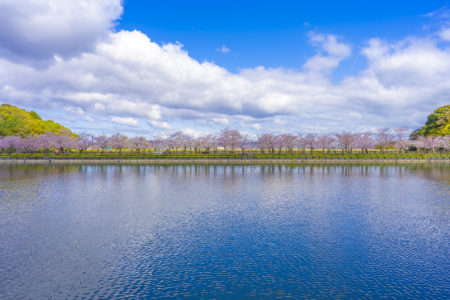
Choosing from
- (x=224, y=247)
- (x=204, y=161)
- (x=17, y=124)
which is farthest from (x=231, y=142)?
(x=224, y=247)

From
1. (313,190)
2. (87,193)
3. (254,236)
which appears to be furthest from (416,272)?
(87,193)

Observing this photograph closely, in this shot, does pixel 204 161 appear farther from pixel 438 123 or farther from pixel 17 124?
pixel 438 123

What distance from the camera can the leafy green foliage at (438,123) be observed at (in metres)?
95.9

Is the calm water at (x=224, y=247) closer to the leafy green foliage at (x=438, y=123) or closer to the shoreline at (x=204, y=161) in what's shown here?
the shoreline at (x=204, y=161)

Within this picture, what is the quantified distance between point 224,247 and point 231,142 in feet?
298

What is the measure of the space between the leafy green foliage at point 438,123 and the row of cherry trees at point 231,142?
2966 mm

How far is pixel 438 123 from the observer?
98.4 meters

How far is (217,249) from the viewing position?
47.9 ft

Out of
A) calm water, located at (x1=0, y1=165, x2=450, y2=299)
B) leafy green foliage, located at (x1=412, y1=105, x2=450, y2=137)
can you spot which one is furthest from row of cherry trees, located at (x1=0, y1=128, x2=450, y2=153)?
calm water, located at (x1=0, y1=165, x2=450, y2=299)

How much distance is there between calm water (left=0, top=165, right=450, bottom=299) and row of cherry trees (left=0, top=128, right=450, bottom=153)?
249ft

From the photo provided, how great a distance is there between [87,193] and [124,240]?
17.7 m

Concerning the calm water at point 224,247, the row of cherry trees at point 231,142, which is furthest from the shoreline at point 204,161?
the calm water at point 224,247

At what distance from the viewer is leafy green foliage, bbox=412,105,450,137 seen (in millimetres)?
95919

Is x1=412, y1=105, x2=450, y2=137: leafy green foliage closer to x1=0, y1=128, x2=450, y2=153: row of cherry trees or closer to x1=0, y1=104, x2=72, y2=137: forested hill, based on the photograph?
x1=0, y1=128, x2=450, y2=153: row of cherry trees
